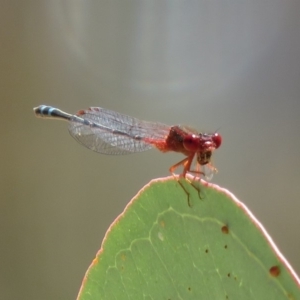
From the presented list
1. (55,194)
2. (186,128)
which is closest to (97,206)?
(55,194)

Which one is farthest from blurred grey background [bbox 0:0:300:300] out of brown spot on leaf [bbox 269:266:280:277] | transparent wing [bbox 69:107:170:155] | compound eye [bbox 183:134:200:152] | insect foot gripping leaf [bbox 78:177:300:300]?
brown spot on leaf [bbox 269:266:280:277]

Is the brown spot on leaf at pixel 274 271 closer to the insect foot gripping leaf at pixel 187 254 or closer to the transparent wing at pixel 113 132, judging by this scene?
the insect foot gripping leaf at pixel 187 254

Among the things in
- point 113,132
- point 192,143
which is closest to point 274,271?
point 192,143

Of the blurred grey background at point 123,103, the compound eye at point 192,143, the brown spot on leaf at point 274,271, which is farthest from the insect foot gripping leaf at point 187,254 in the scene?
the blurred grey background at point 123,103

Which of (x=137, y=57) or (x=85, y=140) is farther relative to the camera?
(x=137, y=57)

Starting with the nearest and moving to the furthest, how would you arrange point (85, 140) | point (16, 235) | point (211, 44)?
1. point (85, 140)
2. point (211, 44)
3. point (16, 235)

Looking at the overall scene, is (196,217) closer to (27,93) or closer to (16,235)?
(27,93)

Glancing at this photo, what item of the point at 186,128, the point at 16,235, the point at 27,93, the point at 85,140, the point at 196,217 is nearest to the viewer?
the point at 196,217
